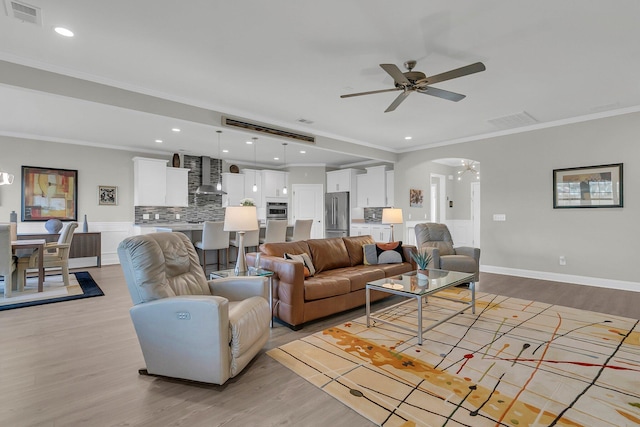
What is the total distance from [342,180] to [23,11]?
7238 mm

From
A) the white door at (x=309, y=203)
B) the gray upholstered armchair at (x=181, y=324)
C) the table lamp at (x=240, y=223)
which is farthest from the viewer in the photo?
the white door at (x=309, y=203)

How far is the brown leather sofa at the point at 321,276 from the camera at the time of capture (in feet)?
10.3

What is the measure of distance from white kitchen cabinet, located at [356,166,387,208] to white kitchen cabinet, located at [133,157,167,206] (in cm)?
492

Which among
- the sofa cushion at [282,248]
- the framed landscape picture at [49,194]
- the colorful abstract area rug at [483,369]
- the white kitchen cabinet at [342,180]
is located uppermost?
the white kitchen cabinet at [342,180]

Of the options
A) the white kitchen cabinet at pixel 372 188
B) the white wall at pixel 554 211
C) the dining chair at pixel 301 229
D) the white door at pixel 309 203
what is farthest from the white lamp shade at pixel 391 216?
the white door at pixel 309 203

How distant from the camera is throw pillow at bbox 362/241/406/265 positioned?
446 centimetres

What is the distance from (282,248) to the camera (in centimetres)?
387

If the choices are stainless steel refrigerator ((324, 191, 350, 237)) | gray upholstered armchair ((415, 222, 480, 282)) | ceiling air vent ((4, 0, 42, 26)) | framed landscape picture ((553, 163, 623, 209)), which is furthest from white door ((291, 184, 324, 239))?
ceiling air vent ((4, 0, 42, 26))

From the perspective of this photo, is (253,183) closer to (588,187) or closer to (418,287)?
(418,287)

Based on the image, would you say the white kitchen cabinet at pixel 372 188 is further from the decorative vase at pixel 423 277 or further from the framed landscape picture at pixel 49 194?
the framed landscape picture at pixel 49 194

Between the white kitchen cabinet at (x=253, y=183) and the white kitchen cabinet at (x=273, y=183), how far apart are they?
0.11m

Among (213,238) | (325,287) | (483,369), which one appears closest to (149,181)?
(213,238)

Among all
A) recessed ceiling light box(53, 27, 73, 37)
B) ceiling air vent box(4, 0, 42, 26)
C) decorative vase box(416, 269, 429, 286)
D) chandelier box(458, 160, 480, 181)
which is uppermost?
recessed ceiling light box(53, 27, 73, 37)

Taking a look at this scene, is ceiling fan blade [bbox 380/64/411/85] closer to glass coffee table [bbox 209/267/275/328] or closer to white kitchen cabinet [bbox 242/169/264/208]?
glass coffee table [bbox 209/267/275/328]
